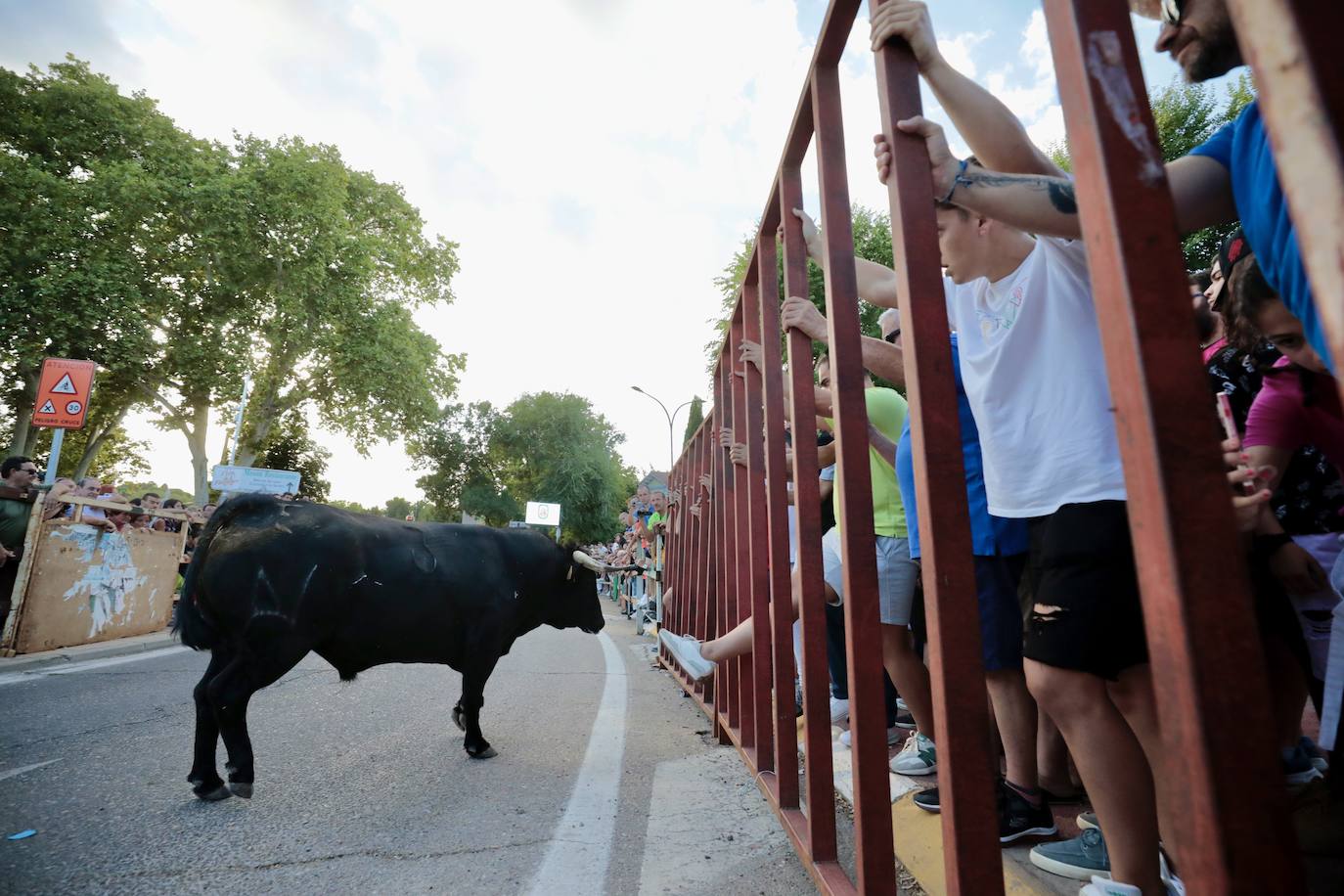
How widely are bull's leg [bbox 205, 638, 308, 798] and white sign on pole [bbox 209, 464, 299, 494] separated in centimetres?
1831

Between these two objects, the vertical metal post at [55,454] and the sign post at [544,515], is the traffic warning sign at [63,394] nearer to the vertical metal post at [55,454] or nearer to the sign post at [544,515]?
the vertical metal post at [55,454]

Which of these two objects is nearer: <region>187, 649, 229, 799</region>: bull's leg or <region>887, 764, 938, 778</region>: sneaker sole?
<region>887, 764, 938, 778</region>: sneaker sole

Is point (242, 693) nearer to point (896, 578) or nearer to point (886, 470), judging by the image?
point (896, 578)

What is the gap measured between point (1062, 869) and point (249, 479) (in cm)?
2396

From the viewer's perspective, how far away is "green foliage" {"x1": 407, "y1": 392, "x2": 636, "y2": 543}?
45281mm

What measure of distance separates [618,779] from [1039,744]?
5.88 feet

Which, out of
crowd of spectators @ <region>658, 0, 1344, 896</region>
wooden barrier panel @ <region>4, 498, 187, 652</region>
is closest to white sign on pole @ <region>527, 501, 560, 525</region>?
wooden barrier panel @ <region>4, 498, 187, 652</region>

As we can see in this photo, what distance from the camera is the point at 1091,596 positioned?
138cm

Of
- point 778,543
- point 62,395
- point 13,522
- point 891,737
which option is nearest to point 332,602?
point 778,543

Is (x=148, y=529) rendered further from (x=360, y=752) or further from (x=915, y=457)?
(x=915, y=457)

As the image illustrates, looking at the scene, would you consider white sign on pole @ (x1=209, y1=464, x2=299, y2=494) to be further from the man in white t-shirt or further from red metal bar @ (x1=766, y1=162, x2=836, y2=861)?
the man in white t-shirt

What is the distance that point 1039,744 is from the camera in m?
2.37

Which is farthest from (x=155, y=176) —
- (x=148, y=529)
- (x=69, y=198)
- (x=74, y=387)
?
(x=148, y=529)

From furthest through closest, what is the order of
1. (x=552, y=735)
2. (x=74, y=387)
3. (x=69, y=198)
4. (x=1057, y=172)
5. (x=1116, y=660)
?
(x=69, y=198), (x=74, y=387), (x=552, y=735), (x=1057, y=172), (x=1116, y=660)
